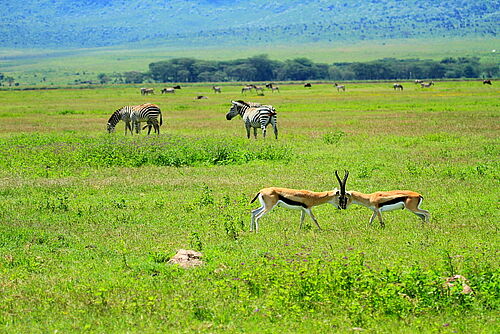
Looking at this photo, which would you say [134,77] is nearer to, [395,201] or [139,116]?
[139,116]

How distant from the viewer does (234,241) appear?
12242mm

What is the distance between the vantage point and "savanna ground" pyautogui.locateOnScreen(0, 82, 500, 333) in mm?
8695

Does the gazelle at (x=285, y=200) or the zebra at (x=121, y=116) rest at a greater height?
the gazelle at (x=285, y=200)

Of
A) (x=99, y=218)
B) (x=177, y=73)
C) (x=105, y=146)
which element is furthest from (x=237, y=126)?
(x=177, y=73)

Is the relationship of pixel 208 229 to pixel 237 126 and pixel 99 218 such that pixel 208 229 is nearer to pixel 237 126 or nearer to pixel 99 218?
pixel 99 218

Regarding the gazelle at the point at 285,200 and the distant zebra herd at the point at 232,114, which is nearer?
the gazelle at the point at 285,200

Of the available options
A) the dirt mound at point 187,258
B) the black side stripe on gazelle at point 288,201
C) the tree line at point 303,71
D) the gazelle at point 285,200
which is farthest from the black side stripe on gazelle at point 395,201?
the tree line at point 303,71

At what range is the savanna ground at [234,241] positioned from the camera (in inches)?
342

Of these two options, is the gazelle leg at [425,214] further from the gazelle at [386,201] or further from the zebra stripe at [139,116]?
the zebra stripe at [139,116]

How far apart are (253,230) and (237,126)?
2317cm

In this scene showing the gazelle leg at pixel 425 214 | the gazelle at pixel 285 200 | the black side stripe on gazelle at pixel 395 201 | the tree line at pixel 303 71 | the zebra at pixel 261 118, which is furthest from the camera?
the tree line at pixel 303 71

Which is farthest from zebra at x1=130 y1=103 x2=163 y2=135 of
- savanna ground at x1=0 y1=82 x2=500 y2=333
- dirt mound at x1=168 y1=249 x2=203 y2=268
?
dirt mound at x1=168 y1=249 x2=203 y2=268

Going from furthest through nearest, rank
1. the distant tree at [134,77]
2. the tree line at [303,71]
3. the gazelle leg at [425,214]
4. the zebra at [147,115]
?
the distant tree at [134,77] → the tree line at [303,71] → the zebra at [147,115] → the gazelle leg at [425,214]

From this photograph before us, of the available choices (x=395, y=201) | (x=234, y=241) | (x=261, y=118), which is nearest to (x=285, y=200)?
(x=234, y=241)
